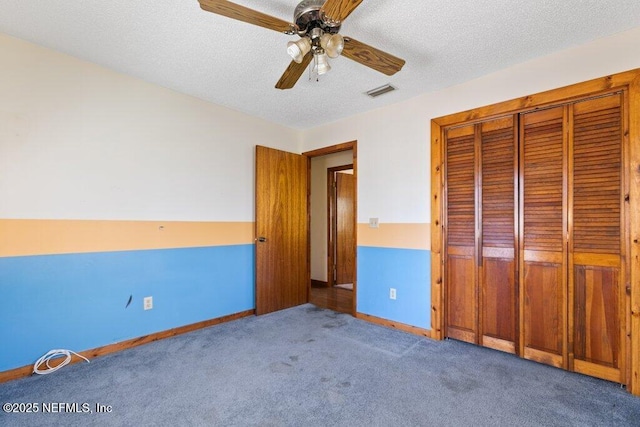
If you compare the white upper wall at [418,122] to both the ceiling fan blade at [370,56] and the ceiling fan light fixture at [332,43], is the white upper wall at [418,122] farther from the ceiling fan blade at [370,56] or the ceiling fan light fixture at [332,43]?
the ceiling fan light fixture at [332,43]

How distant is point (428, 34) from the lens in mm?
2018

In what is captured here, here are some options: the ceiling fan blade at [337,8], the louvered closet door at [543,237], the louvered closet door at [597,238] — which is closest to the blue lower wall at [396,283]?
the louvered closet door at [543,237]

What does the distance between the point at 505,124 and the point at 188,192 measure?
301 cm

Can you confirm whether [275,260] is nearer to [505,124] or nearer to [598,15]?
[505,124]

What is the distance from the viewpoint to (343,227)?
17.0ft

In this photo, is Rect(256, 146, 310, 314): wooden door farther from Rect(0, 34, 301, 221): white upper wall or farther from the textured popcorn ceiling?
the textured popcorn ceiling

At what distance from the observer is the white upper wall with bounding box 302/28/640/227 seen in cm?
209

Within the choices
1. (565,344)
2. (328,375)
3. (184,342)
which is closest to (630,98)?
(565,344)

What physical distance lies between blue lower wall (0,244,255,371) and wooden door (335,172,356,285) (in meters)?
2.14

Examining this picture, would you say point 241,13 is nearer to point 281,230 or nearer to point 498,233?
point 498,233

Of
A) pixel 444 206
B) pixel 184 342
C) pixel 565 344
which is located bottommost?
pixel 184 342

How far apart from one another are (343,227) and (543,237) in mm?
3155

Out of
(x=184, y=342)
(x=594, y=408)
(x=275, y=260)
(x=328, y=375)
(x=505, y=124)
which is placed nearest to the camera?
(x=594, y=408)

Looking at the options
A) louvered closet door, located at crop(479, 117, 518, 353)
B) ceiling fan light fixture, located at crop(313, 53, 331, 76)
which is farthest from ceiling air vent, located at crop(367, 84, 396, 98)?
ceiling fan light fixture, located at crop(313, 53, 331, 76)
